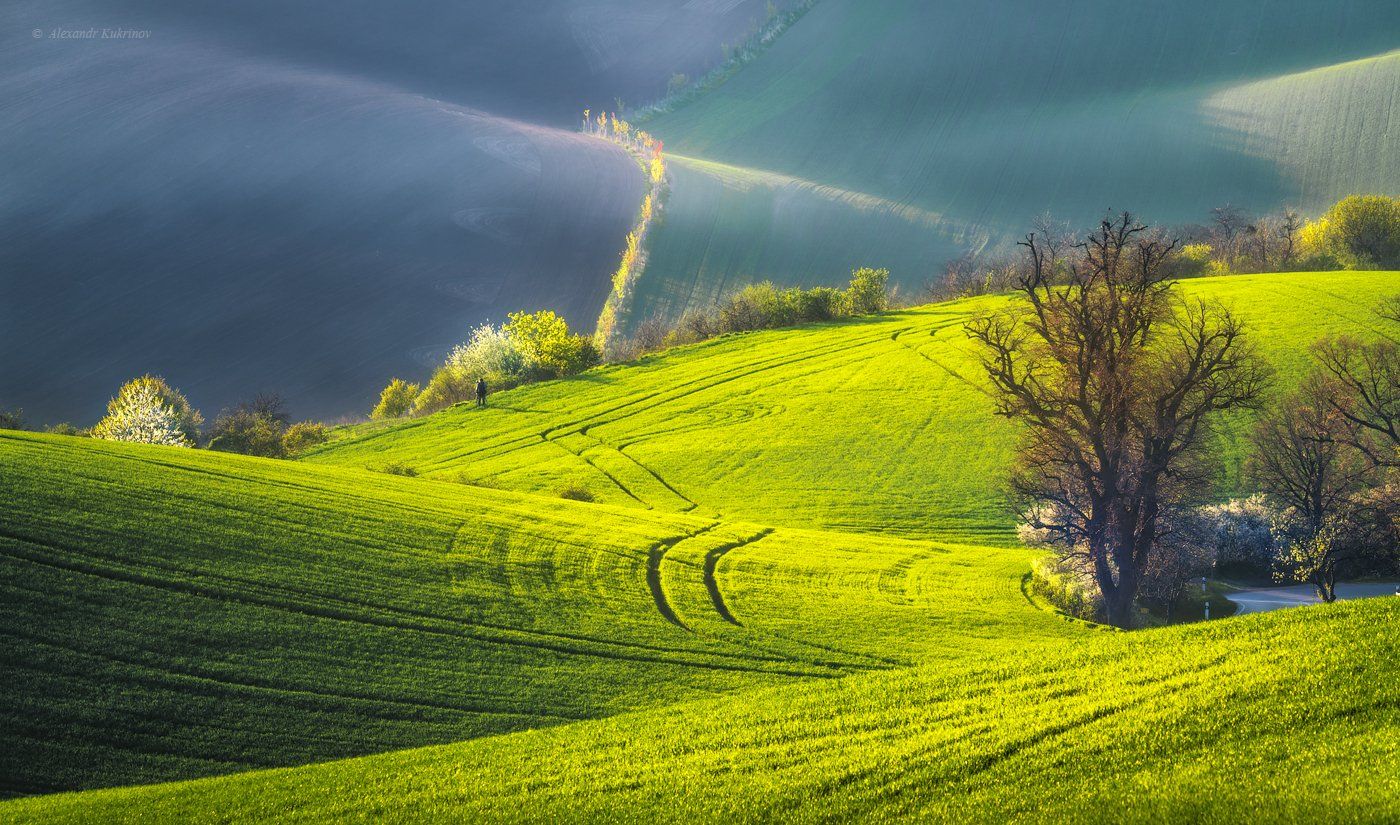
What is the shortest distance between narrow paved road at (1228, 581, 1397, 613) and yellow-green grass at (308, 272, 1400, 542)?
832 cm

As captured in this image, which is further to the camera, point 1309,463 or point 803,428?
point 803,428

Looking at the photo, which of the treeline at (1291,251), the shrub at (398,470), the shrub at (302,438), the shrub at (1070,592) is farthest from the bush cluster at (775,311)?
the shrub at (1070,592)

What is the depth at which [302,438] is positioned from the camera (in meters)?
67.2

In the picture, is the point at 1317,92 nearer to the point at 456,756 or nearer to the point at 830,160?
the point at 830,160

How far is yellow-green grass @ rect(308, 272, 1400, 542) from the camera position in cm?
5212

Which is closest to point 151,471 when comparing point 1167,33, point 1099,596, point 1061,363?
point 1061,363

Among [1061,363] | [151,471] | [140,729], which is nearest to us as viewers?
[140,729]

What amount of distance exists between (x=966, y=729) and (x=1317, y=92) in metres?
136

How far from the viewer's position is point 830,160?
142 meters

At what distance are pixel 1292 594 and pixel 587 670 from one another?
107 feet

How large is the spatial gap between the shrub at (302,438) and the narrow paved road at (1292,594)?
52752mm

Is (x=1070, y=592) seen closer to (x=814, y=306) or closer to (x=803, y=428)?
(x=803, y=428)

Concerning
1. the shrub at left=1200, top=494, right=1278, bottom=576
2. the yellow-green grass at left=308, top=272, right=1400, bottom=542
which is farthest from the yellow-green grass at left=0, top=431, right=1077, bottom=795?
the yellow-green grass at left=308, top=272, right=1400, bottom=542

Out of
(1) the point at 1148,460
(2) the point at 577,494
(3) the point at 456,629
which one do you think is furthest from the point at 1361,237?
(3) the point at 456,629
